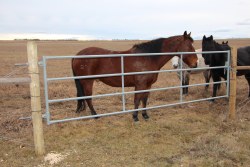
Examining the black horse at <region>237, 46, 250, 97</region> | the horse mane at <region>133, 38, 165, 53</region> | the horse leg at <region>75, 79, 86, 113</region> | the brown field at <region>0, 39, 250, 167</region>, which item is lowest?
the brown field at <region>0, 39, 250, 167</region>

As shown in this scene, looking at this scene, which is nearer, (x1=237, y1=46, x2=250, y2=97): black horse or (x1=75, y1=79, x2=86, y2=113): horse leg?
(x1=75, y1=79, x2=86, y2=113): horse leg

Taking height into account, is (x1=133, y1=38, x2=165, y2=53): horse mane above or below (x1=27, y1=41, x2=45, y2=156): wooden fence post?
above

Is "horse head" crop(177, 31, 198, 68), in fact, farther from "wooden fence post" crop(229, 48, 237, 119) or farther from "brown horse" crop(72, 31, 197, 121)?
"wooden fence post" crop(229, 48, 237, 119)

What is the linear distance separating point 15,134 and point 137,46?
301 cm

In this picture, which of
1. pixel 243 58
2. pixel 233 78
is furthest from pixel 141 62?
pixel 243 58

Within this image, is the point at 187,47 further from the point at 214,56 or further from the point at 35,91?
the point at 35,91

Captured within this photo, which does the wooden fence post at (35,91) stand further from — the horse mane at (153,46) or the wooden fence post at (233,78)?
the wooden fence post at (233,78)

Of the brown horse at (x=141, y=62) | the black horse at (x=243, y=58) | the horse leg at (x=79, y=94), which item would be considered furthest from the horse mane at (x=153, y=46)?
the black horse at (x=243, y=58)

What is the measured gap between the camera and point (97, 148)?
421 centimetres

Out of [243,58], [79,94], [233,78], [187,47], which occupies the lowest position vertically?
[79,94]

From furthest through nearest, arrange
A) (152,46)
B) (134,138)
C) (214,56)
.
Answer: (214,56) < (152,46) < (134,138)

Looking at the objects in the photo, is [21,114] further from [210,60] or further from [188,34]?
[210,60]

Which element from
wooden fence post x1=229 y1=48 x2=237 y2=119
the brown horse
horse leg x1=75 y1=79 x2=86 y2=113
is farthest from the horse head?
horse leg x1=75 y1=79 x2=86 y2=113

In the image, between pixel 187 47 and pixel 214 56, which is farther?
pixel 214 56
